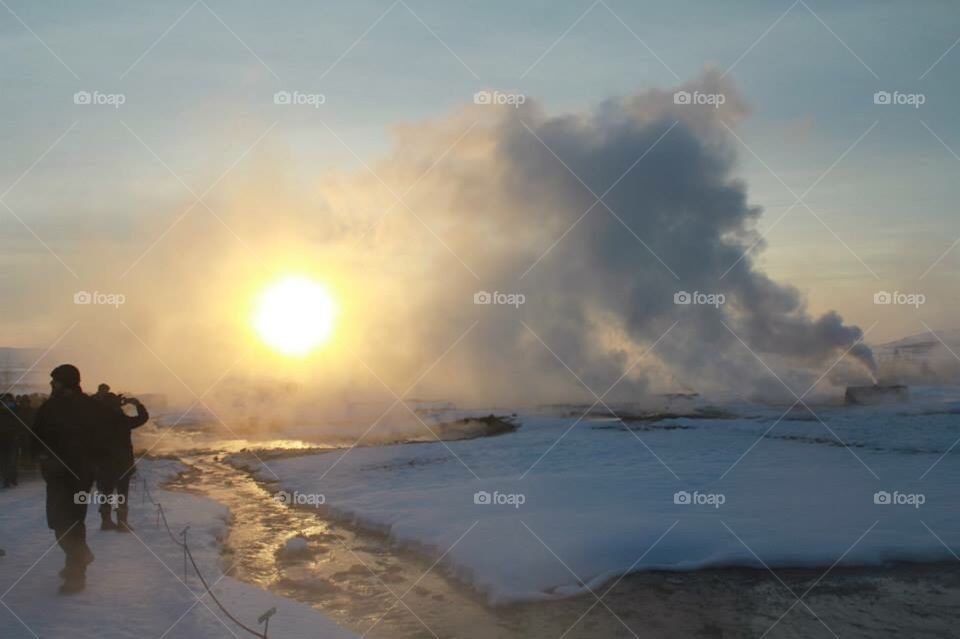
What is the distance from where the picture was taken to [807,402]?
148ft

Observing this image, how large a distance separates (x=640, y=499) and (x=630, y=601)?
575cm

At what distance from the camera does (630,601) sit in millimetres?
9469

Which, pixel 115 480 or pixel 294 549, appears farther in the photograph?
pixel 294 549

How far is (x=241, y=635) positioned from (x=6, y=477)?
1116 cm

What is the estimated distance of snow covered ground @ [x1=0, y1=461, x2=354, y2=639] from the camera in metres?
6.36

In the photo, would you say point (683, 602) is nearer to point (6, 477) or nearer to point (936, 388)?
point (6, 477)

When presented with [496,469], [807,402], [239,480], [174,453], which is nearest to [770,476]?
[496,469]

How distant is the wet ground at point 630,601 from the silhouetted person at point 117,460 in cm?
177
